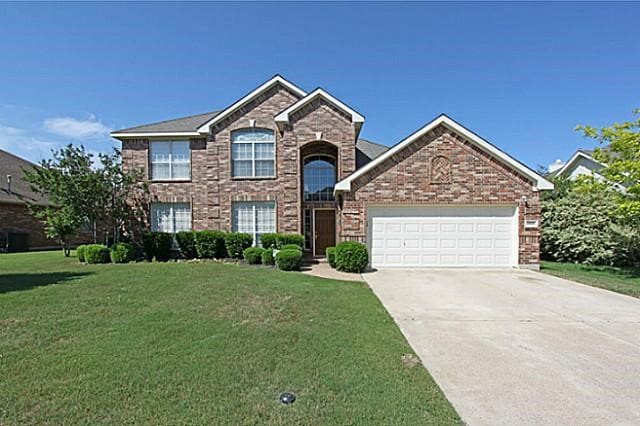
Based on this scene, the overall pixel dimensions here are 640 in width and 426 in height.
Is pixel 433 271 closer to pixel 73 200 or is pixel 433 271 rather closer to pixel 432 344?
pixel 432 344

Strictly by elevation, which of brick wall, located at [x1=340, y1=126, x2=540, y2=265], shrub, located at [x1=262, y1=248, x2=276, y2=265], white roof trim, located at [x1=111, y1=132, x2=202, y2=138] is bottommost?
shrub, located at [x1=262, y1=248, x2=276, y2=265]

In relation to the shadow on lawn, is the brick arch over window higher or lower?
higher

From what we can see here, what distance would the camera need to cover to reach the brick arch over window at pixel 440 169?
12.5 meters

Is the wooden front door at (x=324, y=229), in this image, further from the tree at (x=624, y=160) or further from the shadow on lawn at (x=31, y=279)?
the tree at (x=624, y=160)

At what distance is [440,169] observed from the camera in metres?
12.5

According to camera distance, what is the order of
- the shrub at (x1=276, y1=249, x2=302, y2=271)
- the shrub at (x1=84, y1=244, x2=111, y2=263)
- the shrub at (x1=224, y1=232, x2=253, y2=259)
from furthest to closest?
the shrub at (x1=224, y1=232, x2=253, y2=259)
the shrub at (x1=84, y1=244, x2=111, y2=263)
the shrub at (x1=276, y1=249, x2=302, y2=271)

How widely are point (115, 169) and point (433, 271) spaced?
1436 centimetres

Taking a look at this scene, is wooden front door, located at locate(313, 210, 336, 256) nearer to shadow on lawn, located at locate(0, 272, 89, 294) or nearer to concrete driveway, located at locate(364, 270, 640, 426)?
concrete driveway, located at locate(364, 270, 640, 426)

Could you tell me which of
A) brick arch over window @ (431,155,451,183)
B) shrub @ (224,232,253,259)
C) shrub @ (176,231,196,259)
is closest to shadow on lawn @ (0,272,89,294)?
shrub @ (176,231,196,259)

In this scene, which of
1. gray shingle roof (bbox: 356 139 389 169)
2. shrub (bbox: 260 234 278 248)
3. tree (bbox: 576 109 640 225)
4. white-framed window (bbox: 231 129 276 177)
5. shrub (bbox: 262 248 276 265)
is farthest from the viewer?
gray shingle roof (bbox: 356 139 389 169)

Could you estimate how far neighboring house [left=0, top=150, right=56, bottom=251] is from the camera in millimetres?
19984

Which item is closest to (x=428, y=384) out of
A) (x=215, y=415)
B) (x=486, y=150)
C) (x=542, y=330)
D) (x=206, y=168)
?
(x=215, y=415)

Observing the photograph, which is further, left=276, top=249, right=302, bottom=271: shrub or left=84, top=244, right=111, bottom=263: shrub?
left=84, top=244, right=111, bottom=263: shrub

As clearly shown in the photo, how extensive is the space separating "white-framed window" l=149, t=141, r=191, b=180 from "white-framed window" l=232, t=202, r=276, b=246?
10.9ft
